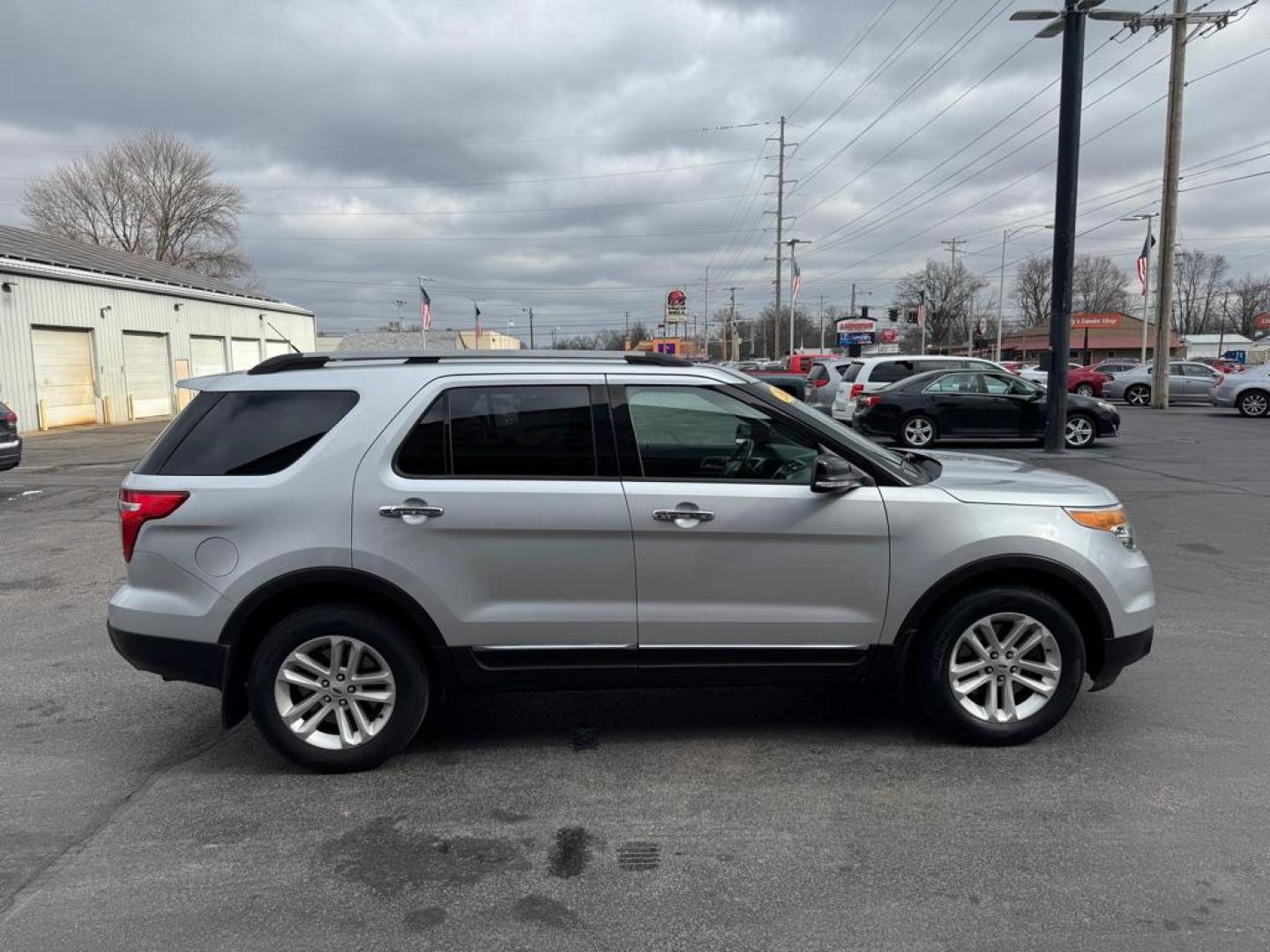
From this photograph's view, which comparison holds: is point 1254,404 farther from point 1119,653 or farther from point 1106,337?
point 1106,337

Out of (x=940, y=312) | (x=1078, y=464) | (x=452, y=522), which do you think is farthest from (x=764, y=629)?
(x=940, y=312)

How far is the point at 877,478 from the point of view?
3.96m

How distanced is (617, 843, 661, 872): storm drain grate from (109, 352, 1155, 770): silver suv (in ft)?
2.54

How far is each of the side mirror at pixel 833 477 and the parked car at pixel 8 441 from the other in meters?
11.3

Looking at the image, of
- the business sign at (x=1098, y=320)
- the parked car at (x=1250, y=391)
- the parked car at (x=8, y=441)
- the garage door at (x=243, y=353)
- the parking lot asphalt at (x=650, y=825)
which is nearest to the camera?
the parking lot asphalt at (x=650, y=825)

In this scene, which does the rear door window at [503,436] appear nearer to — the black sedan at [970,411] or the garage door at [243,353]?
the black sedan at [970,411]

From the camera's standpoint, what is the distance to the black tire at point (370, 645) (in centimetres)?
379

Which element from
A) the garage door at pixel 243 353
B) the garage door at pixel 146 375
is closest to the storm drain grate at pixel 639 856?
the garage door at pixel 146 375

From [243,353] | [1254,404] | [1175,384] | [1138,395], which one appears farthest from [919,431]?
[243,353]

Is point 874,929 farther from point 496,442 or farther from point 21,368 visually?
point 21,368

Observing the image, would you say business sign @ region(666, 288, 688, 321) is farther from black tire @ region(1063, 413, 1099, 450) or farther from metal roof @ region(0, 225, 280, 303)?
black tire @ region(1063, 413, 1099, 450)

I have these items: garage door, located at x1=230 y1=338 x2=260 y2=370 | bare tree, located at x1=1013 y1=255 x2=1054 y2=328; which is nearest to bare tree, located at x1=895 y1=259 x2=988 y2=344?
bare tree, located at x1=1013 y1=255 x2=1054 y2=328

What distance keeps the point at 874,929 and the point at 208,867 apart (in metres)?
2.31

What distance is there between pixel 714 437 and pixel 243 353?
3917 cm
